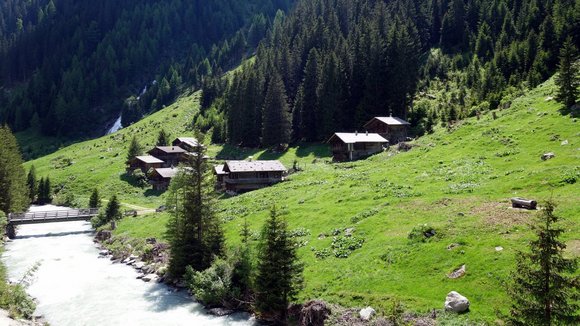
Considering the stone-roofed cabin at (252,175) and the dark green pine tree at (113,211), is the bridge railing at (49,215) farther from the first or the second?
the stone-roofed cabin at (252,175)

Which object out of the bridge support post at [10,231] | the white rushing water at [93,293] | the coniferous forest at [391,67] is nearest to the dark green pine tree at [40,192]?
the bridge support post at [10,231]

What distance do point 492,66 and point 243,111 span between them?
60.8 meters

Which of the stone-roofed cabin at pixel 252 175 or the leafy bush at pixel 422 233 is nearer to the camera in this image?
the leafy bush at pixel 422 233

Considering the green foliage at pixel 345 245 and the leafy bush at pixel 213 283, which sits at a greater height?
the green foliage at pixel 345 245

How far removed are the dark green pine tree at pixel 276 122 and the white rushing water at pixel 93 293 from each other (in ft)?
176

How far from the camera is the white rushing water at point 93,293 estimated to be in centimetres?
3534

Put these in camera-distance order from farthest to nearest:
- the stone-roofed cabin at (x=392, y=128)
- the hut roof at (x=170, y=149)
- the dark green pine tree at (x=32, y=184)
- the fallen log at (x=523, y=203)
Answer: the hut roof at (x=170, y=149)
the dark green pine tree at (x=32, y=184)
the stone-roofed cabin at (x=392, y=128)
the fallen log at (x=523, y=203)

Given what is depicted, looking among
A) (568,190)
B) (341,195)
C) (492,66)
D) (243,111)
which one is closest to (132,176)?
(243,111)

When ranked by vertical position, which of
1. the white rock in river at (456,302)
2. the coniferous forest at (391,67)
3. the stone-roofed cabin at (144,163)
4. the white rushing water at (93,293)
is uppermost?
the coniferous forest at (391,67)

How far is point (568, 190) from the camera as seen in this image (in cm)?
3766

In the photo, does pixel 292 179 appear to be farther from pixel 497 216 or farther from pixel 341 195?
pixel 497 216

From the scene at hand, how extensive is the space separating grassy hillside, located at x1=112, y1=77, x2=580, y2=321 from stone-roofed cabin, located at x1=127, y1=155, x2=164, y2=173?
38.4 meters

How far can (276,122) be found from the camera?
10912 cm

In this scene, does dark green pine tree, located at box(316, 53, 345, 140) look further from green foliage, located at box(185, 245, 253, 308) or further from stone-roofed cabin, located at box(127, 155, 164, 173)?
green foliage, located at box(185, 245, 253, 308)
